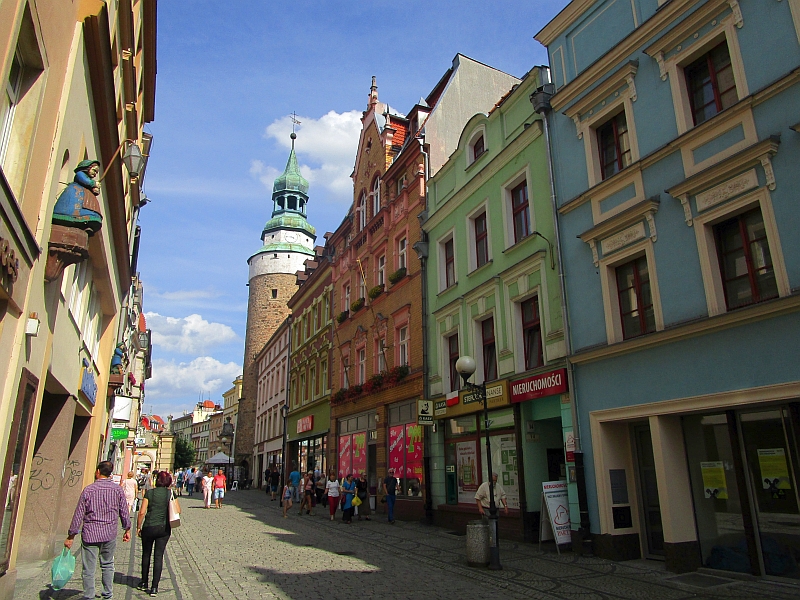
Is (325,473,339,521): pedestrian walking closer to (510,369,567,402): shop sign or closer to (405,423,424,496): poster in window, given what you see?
(405,423,424,496): poster in window

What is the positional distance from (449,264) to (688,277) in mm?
10069

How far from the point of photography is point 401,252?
23391 millimetres

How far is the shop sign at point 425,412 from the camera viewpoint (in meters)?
17.4

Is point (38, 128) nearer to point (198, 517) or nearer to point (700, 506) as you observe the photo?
point (700, 506)

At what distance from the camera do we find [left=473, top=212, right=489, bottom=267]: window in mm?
17594

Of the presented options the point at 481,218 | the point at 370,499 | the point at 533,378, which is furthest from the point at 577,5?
the point at 370,499

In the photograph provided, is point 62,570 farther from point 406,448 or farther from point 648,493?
point 406,448

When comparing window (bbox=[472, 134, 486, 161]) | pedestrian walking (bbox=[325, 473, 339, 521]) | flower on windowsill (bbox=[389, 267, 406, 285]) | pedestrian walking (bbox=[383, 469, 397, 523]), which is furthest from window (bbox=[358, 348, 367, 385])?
window (bbox=[472, 134, 486, 161])

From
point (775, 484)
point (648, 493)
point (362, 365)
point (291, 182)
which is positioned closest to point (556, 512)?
point (648, 493)

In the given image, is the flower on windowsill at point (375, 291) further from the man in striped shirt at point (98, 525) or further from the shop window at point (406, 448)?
the man in striped shirt at point (98, 525)

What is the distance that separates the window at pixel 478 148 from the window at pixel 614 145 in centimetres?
526

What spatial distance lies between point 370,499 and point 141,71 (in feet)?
51.8

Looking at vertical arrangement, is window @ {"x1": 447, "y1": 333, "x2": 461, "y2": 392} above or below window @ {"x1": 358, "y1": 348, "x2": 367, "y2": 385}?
below

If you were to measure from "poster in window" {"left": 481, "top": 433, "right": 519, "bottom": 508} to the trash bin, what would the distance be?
392 cm
